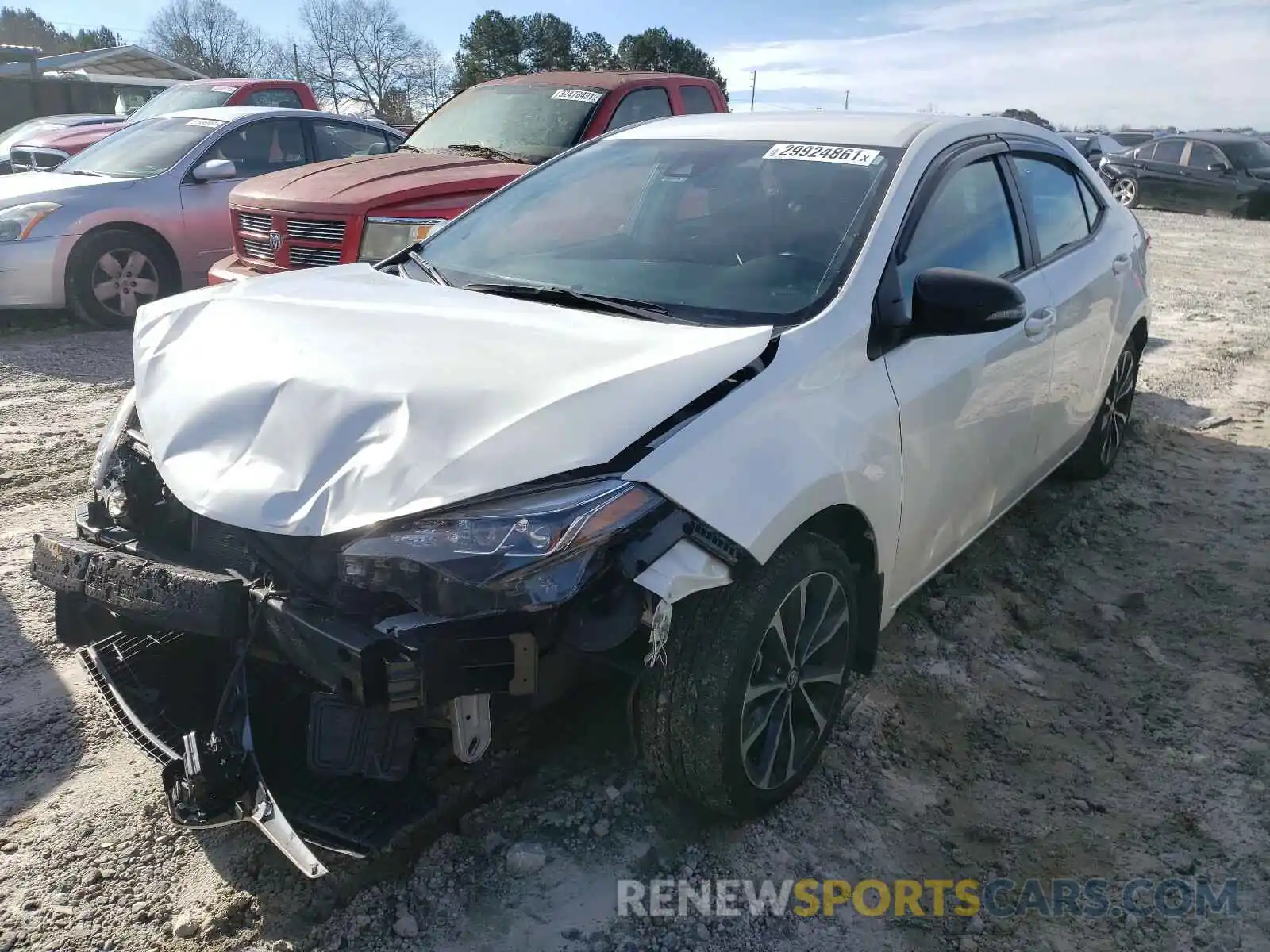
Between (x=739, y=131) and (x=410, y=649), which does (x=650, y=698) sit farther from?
(x=739, y=131)

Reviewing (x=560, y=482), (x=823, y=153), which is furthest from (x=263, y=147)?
(x=560, y=482)

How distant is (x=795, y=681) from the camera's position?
2609mm

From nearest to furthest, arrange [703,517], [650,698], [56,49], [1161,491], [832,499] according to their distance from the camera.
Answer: [703,517] → [650,698] → [832,499] → [1161,491] → [56,49]

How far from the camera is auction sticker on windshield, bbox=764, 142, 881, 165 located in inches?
126

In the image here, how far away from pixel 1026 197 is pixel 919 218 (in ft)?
3.50

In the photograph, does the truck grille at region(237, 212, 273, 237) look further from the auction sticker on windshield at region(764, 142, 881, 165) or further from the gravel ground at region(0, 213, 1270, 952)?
the auction sticker on windshield at region(764, 142, 881, 165)

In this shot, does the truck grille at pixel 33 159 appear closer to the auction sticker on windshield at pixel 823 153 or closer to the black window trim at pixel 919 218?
the auction sticker on windshield at pixel 823 153

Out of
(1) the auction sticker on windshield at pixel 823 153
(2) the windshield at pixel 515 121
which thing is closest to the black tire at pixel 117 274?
(2) the windshield at pixel 515 121

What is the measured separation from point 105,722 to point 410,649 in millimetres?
1543

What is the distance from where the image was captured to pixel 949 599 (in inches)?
156

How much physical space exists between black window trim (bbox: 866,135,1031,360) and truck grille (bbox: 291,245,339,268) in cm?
390

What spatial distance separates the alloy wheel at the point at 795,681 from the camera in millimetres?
2482

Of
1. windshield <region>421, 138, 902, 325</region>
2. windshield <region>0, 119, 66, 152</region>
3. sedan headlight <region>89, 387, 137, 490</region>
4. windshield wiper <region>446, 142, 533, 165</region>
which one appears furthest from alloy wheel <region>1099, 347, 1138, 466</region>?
windshield <region>0, 119, 66, 152</region>

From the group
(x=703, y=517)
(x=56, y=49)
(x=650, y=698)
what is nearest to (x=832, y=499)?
(x=703, y=517)
